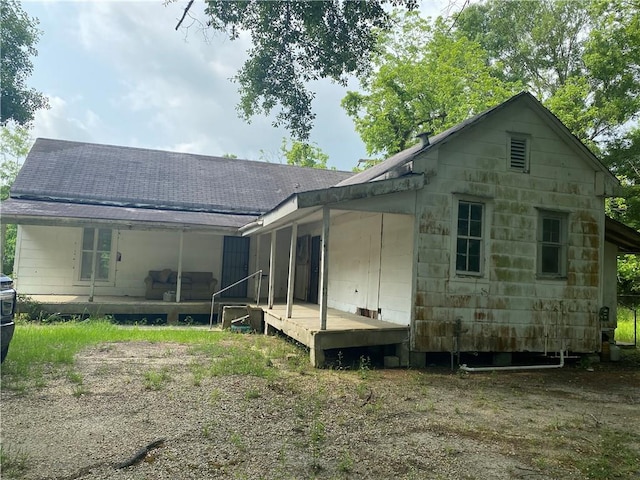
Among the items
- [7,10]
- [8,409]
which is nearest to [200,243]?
[7,10]

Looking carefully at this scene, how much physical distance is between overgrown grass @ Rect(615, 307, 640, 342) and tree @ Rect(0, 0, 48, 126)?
65.2ft

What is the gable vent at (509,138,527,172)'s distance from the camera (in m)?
8.83

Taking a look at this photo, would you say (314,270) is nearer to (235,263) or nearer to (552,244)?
(235,263)

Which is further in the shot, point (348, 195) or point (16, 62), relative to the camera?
point (16, 62)

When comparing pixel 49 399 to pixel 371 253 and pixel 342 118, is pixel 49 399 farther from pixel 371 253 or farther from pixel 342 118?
pixel 342 118

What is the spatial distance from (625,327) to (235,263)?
1284 centimetres

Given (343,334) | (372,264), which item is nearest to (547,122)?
(372,264)

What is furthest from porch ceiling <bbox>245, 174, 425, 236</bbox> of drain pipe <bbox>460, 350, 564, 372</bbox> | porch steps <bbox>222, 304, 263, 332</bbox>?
porch steps <bbox>222, 304, 263, 332</bbox>

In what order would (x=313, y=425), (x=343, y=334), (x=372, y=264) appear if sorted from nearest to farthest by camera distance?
(x=313, y=425) → (x=343, y=334) → (x=372, y=264)

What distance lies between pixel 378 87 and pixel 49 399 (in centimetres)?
2282

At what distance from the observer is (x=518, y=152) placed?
8.88 meters

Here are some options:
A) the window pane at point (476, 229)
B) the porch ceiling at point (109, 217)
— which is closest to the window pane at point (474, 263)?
the window pane at point (476, 229)

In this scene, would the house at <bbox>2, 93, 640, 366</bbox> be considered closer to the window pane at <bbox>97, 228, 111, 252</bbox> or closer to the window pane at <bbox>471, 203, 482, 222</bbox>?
the window pane at <bbox>471, 203, 482, 222</bbox>

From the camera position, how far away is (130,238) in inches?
572
